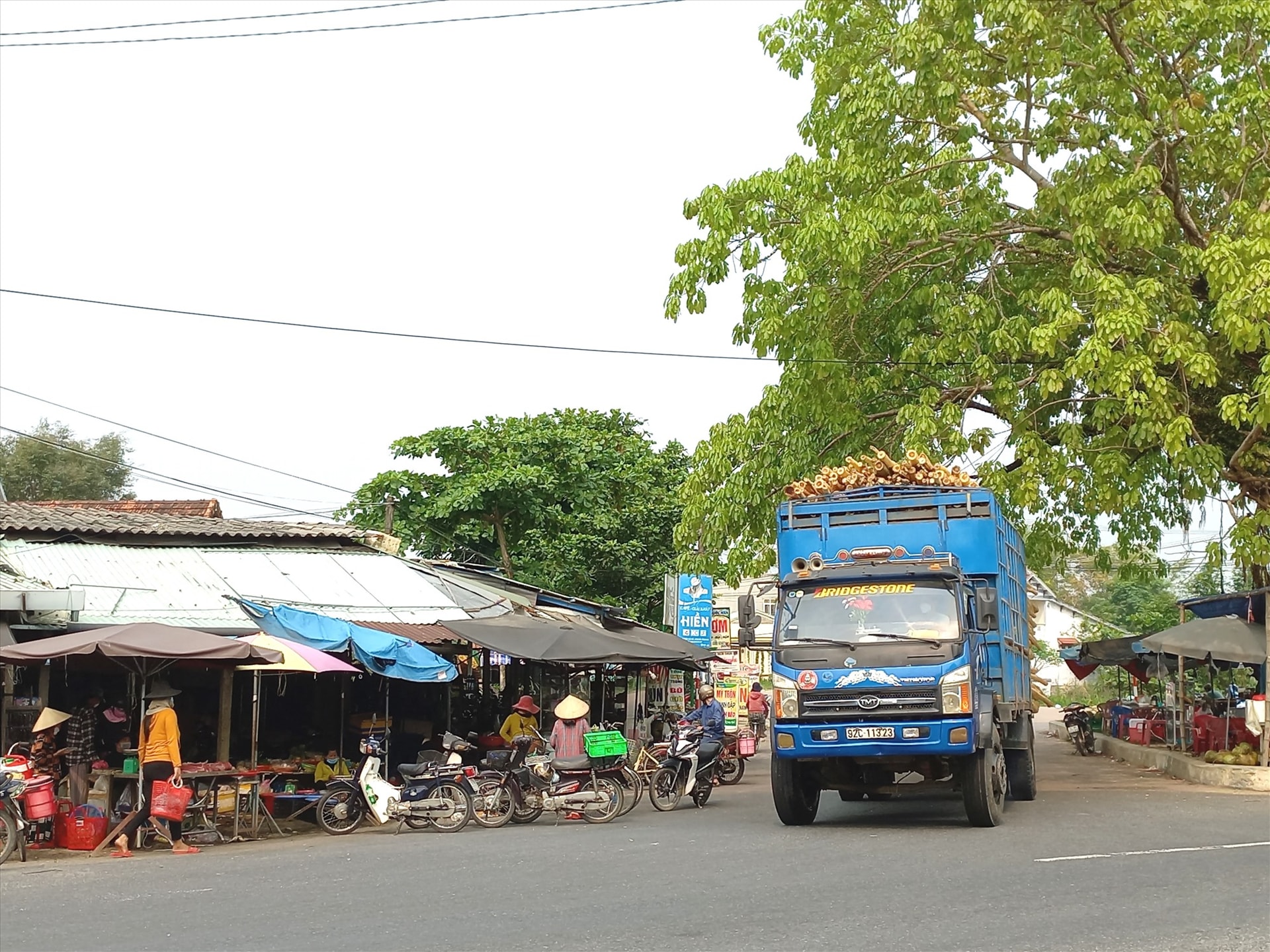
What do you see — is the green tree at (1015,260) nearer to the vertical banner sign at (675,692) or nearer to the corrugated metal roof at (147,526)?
the corrugated metal roof at (147,526)

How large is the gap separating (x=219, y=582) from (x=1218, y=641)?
15.5m

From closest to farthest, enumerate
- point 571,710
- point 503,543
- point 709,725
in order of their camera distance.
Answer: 1. point 571,710
2. point 709,725
3. point 503,543

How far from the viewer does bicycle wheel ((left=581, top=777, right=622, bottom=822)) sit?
15633 mm

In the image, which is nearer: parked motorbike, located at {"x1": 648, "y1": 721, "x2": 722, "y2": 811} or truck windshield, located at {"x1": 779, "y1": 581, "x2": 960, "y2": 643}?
truck windshield, located at {"x1": 779, "y1": 581, "x2": 960, "y2": 643}

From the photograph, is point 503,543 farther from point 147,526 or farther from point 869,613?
point 869,613

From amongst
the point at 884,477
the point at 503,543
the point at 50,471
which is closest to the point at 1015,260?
the point at 884,477

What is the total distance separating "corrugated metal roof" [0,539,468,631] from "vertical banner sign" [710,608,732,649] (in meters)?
10.5

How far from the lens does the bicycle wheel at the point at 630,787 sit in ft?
52.5

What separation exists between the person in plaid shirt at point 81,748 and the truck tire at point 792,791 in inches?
296

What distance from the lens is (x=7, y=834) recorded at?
40.8 ft

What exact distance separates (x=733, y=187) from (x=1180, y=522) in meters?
9.36

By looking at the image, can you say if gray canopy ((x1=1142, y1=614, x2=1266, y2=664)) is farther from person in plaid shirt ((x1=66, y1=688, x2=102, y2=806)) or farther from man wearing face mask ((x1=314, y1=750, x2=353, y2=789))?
person in plaid shirt ((x1=66, y1=688, x2=102, y2=806))

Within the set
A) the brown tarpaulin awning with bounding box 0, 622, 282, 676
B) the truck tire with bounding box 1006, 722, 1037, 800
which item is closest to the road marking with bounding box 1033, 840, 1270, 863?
the truck tire with bounding box 1006, 722, 1037, 800

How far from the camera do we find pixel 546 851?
1216cm
